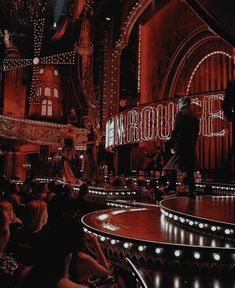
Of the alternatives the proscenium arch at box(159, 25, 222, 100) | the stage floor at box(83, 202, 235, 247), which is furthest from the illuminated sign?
the stage floor at box(83, 202, 235, 247)

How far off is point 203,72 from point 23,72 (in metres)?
19.3

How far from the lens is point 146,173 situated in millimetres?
13516

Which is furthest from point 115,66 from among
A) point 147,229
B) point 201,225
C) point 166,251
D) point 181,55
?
point 166,251

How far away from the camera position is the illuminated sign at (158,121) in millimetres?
9695

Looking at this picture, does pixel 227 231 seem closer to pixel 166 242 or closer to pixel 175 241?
pixel 175 241

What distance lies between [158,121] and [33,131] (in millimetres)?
16401

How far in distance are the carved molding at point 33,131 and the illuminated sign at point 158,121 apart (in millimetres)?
11607

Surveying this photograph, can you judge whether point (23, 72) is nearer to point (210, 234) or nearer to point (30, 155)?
point (30, 155)

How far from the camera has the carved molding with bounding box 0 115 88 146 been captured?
2430 cm

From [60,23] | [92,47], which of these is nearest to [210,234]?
[92,47]

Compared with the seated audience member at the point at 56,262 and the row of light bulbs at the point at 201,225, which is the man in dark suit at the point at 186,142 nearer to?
the row of light bulbs at the point at 201,225

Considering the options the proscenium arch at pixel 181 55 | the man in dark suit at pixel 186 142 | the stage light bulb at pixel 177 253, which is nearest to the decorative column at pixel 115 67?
the proscenium arch at pixel 181 55

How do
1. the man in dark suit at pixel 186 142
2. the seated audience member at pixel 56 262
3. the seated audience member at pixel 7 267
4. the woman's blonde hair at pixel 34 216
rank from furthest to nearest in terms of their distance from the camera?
the man in dark suit at pixel 186 142, the woman's blonde hair at pixel 34 216, the seated audience member at pixel 7 267, the seated audience member at pixel 56 262

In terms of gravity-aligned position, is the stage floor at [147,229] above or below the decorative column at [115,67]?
below
